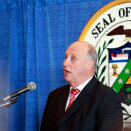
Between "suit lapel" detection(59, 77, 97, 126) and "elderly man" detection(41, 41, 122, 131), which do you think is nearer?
"elderly man" detection(41, 41, 122, 131)

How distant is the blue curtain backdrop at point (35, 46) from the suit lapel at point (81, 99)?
0.86 metres

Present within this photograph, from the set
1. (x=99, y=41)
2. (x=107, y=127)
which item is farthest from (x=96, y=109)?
(x=99, y=41)

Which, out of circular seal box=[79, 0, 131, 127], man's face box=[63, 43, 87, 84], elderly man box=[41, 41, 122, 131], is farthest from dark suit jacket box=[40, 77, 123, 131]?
circular seal box=[79, 0, 131, 127]

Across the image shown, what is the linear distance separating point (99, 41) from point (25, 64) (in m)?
0.94

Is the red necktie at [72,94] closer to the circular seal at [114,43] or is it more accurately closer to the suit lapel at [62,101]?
the suit lapel at [62,101]

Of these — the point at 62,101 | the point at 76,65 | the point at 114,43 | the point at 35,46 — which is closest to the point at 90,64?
the point at 76,65

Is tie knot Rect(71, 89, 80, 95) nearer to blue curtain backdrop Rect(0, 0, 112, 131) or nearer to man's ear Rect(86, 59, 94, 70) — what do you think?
man's ear Rect(86, 59, 94, 70)

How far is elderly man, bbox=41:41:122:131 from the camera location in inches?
79.7

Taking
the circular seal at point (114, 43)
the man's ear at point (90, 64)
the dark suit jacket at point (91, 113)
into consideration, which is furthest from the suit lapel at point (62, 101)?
the circular seal at point (114, 43)

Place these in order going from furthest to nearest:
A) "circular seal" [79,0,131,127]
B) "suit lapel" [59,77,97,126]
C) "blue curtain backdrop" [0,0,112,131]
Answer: "blue curtain backdrop" [0,0,112,131] → "circular seal" [79,0,131,127] → "suit lapel" [59,77,97,126]

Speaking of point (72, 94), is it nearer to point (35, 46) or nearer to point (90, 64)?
point (90, 64)

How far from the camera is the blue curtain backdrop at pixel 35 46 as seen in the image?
309 centimetres

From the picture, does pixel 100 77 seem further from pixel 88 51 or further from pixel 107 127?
pixel 107 127

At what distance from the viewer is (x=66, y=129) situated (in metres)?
Answer: 2.12
